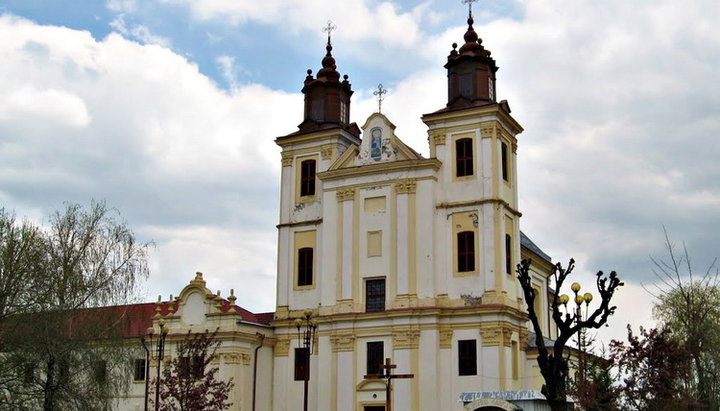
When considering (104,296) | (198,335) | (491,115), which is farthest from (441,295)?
(104,296)

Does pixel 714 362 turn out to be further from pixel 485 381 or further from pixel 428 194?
pixel 428 194

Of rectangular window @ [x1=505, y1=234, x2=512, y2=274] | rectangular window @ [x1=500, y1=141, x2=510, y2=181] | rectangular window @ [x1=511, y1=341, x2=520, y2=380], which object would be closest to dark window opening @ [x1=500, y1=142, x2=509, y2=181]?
rectangular window @ [x1=500, y1=141, x2=510, y2=181]

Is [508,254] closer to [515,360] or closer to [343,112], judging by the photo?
[515,360]

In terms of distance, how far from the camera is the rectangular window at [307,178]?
46.0 meters

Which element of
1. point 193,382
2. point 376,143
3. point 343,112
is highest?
point 343,112

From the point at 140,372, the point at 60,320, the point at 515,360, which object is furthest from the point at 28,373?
the point at 515,360

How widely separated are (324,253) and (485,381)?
32.7 feet

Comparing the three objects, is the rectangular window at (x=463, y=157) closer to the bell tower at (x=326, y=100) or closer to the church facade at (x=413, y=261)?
the church facade at (x=413, y=261)

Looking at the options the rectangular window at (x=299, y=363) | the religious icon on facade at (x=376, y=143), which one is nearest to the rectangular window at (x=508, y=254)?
the religious icon on facade at (x=376, y=143)

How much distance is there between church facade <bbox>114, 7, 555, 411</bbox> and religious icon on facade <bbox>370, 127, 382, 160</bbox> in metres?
0.06

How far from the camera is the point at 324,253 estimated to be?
1722 inches

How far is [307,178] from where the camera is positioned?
152 feet

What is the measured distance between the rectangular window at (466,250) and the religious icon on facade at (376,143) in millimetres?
5767

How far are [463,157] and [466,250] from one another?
4350 mm
